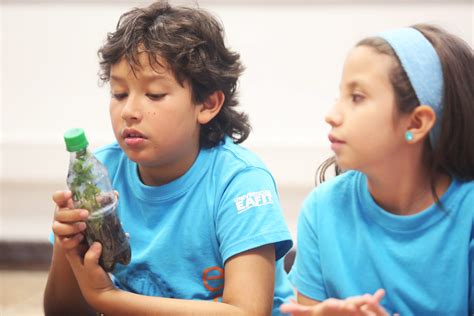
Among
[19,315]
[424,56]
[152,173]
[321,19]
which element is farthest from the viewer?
[321,19]

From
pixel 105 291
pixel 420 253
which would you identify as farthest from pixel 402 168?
pixel 105 291

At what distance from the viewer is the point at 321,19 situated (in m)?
2.57

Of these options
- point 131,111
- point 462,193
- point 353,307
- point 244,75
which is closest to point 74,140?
point 131,111

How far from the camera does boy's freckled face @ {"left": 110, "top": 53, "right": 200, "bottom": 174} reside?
1.33 meters

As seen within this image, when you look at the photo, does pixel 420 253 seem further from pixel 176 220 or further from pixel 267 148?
pixel 267 148

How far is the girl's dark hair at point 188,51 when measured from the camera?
54.5 inches

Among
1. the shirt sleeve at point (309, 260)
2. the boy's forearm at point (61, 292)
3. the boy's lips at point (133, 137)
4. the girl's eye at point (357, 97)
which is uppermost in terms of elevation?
the girl's eye at point (357, 97)

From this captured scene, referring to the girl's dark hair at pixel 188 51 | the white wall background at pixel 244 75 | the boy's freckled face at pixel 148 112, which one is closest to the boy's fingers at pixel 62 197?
the boy's freckled face at pixel 148 112

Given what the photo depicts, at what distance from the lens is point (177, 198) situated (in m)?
1.42

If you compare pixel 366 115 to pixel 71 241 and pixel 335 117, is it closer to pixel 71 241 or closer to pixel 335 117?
pixel 335 117

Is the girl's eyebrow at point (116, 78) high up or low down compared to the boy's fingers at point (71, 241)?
up

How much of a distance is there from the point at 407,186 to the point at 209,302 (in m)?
0.40

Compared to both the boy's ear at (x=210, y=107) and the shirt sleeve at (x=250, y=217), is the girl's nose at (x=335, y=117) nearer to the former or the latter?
the shirt sleeve at (x=250, y=217)

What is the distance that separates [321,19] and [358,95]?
4.75 feet
